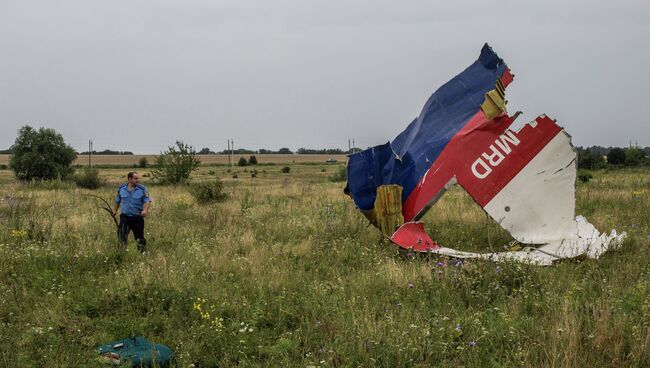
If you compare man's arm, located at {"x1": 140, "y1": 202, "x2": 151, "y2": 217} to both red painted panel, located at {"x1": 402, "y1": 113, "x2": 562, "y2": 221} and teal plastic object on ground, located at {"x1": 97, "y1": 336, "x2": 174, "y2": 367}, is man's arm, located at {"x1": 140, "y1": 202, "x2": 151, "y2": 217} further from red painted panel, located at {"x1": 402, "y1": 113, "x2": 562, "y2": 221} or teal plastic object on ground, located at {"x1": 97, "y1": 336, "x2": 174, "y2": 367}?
teal plastic object on ground, located at {"x1": 97, "y1": 336, "x2": 174, "y2": 367}

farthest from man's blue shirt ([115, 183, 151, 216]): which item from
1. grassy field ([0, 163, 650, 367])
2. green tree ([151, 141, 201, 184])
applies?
green tree ([151, 141, 201, 184])

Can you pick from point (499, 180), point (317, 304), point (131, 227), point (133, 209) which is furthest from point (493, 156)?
point (131, 227)

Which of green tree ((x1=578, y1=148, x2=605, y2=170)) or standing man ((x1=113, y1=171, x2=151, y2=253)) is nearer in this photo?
standing man ((x1=113, y1=171, x2=151, y2=253))

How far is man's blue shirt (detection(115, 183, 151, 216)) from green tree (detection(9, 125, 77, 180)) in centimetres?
3400

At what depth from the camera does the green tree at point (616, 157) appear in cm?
6557

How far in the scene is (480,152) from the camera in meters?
7.99

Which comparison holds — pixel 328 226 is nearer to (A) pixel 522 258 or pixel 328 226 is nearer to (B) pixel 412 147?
(B) pixel 412 147

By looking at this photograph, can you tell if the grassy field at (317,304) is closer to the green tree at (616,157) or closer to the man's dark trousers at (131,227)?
the man's dark trousers at (131,227)

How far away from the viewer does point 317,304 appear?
511 centimetres

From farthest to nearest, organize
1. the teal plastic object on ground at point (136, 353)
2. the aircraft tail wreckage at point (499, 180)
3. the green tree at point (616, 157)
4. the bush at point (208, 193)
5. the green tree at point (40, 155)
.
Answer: the green tree at point (616, 157) → the green tree at point (40, 155) → the bush at point (208, 193) → the aircraft tail wreckage at point (499, 180) → the teal plastic object on ground at point (136, 353)

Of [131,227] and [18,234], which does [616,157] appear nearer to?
[131,227]

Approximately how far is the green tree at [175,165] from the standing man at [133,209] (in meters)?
19.7

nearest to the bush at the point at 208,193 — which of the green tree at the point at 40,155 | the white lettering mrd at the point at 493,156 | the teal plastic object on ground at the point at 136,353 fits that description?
the white lettering mrd at the point at 493,156

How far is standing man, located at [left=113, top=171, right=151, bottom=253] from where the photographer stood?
8.56m
